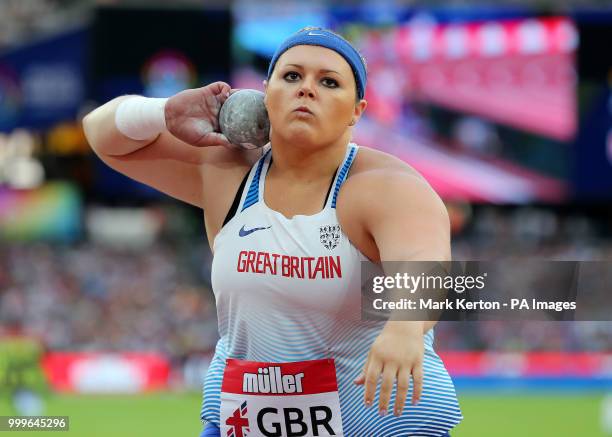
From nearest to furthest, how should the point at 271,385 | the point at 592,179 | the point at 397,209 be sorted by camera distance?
the point at 397,209
the point at 271,385
the point at 592,179

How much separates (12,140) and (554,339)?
13.4 m

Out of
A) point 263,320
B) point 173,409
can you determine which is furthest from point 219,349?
point 173,409

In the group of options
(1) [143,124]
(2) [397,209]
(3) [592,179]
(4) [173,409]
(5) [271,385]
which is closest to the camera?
(2) [397,209]

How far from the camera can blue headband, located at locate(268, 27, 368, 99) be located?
14.6ft

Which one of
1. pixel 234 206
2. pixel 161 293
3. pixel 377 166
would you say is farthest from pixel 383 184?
pixel 161 293

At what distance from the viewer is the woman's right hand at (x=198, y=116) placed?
4707 millimetres

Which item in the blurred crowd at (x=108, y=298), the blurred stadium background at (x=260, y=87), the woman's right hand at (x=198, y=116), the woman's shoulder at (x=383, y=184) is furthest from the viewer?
the blurred stadium background at (x=260, y=87)

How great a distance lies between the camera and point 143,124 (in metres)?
4.83

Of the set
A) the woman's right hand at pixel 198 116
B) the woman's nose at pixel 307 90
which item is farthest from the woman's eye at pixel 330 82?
A: the woman's right hand at pixel 198 116

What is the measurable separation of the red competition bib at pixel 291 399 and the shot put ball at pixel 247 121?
3.12ft

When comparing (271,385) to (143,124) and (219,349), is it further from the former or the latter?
(143,124)

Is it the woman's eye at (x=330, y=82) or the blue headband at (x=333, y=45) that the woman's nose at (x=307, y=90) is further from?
the blue headband at (x=333, y=45)

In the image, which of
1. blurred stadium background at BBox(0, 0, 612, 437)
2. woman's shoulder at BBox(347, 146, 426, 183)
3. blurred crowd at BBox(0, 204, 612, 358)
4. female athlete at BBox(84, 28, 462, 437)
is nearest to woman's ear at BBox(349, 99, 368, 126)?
female athlete at BBox(84, 28, 462, 437)

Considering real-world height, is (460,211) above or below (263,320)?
above
